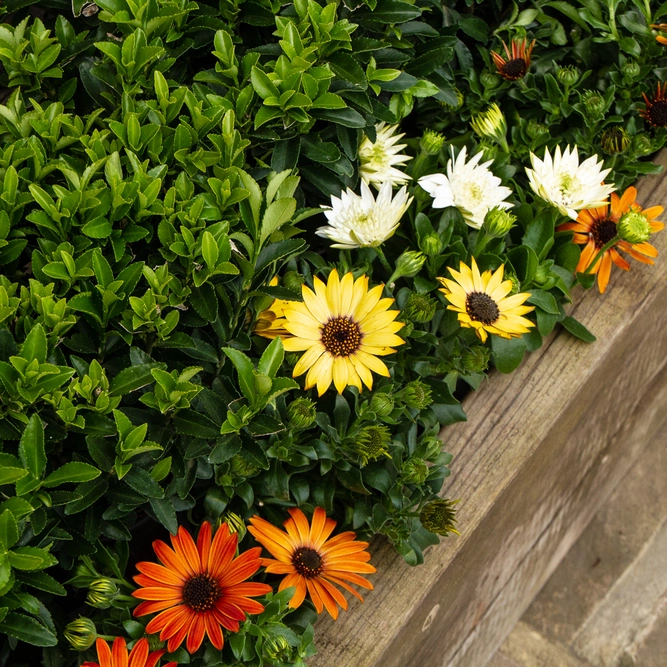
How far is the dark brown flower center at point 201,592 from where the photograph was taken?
3.06ft

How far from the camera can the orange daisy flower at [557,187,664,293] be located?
1.32 m

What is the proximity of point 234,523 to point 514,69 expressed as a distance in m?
0.90

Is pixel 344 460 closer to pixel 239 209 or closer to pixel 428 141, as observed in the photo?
pixel 239 209

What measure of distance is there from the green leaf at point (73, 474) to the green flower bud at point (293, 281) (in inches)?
14.6

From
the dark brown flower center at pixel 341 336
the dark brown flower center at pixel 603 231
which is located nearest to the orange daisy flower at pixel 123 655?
the dark brown flower center at pixel 341 336

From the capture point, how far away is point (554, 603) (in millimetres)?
1987

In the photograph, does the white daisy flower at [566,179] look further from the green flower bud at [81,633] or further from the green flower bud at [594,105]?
the green flower bud at [81,633]

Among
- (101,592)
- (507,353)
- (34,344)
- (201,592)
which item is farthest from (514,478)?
(34,344)

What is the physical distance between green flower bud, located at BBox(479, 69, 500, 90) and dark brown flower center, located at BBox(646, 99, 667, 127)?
27 cm

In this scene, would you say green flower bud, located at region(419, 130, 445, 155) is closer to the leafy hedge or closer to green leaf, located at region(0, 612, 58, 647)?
the leafy hedge

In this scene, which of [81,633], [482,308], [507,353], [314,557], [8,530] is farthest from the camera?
[507,353]

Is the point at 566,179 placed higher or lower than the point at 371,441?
higher

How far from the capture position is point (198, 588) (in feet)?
3.08

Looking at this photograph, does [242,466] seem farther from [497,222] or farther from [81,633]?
[497,222]
